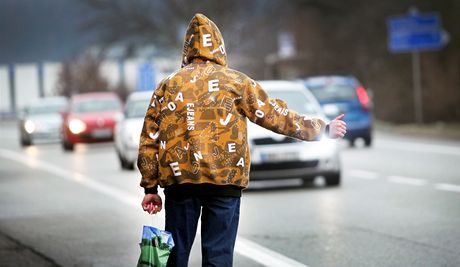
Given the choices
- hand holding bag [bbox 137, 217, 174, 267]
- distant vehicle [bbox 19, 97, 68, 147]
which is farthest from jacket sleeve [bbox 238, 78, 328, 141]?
distant vehicle [bbox 19, 97, 68, 147]

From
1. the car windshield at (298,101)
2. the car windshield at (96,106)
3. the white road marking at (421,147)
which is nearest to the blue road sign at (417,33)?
the white road marking at (421,147)

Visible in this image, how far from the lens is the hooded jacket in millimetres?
6227

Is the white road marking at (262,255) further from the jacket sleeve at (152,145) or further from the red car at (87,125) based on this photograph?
the red car at (87,125)

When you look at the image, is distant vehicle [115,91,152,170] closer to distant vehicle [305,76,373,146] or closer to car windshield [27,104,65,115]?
distant vehicle [305,76,373,146]

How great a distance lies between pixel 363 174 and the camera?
19.8m

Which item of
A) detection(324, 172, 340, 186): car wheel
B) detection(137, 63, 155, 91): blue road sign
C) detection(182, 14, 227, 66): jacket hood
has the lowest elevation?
detection(324, 172, 340, 186): car wheel

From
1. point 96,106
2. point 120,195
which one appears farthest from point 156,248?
point 96,106

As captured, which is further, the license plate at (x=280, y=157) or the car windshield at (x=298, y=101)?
the car windshield at (x=298, y=101)

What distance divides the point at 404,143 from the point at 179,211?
75.8ft

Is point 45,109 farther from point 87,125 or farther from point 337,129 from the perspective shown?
point 337,129

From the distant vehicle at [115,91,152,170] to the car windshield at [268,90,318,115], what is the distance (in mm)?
5083

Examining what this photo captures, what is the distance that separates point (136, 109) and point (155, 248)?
19170 mm

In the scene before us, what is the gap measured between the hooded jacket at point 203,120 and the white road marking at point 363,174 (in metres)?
12.7

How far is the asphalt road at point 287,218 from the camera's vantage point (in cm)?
1023
